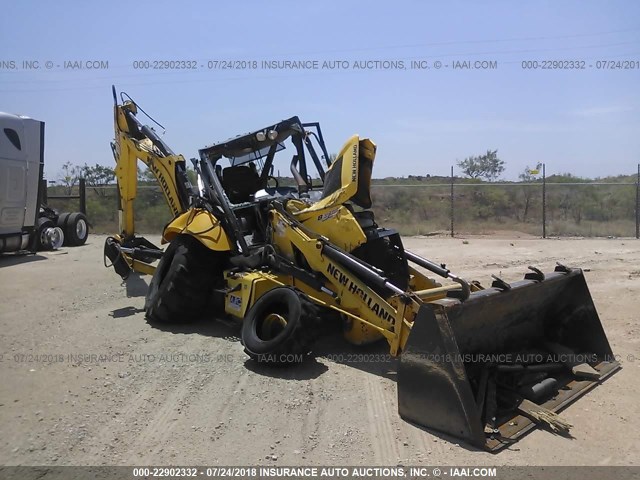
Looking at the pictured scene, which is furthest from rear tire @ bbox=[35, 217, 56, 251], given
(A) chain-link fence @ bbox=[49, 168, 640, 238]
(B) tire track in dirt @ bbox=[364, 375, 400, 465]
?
(B) tire track in dirt @ bbox=[364, 375, 400, 465]

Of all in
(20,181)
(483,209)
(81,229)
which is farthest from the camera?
(483,209)

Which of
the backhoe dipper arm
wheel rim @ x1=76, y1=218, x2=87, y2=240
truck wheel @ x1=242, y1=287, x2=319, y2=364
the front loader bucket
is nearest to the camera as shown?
the front loader bucket

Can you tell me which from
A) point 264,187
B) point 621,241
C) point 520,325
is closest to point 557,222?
point 621,241

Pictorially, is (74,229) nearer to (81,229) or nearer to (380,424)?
(81,229)

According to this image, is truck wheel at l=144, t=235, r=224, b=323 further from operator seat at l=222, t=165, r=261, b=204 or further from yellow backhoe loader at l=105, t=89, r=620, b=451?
operator seat at l=222, t=165, r=261, b=204

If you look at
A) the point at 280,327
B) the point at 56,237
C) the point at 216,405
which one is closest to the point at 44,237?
the point at 56,237

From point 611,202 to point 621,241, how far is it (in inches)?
301

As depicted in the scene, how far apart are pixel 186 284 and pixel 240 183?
1.72m

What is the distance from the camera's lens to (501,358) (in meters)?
5.06

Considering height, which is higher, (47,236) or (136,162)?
(136,162)

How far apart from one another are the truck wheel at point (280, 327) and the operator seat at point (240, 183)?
2.45m

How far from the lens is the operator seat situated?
319 inches

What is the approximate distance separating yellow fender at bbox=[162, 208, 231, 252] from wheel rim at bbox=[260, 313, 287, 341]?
1.43 metres

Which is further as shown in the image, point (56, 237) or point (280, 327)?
point (56, 237)
